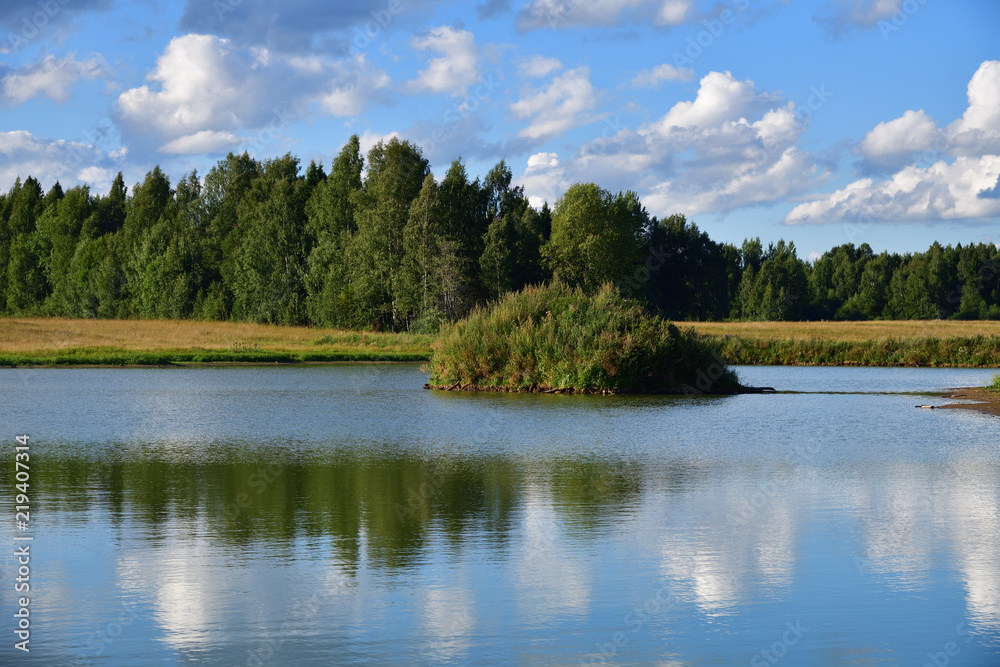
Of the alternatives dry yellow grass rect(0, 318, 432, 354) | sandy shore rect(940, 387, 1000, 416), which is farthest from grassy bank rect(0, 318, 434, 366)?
sandy shore rect(940, 387, 1000, 416)

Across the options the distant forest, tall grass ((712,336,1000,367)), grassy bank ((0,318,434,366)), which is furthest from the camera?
the distant forest

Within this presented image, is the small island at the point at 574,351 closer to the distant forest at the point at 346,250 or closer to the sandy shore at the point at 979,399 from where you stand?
the sandy shore at the point at 979,399

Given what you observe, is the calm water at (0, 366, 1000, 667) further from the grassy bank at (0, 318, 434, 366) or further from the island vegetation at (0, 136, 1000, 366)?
the grassy bank at (0, 318, 434, 366)

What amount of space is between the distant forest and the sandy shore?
32339 mm

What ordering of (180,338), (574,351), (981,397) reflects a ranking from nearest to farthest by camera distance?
(981,397) → (574,351) → (180,338)

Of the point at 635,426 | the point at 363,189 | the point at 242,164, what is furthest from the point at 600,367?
the point at 242,164

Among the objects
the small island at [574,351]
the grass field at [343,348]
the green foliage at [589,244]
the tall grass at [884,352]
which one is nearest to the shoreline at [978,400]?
the small island at [574,351]

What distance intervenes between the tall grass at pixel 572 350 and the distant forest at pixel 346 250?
26.9m

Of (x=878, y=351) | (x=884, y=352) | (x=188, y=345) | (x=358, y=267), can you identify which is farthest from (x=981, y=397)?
(x=358, y=267)

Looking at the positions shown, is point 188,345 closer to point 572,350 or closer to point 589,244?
point 572,350

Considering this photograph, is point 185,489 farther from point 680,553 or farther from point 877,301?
point 877,301

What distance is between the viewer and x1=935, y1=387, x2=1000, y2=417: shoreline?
25016 millimetres

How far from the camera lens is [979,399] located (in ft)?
91.3

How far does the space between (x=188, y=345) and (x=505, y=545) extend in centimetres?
4422
